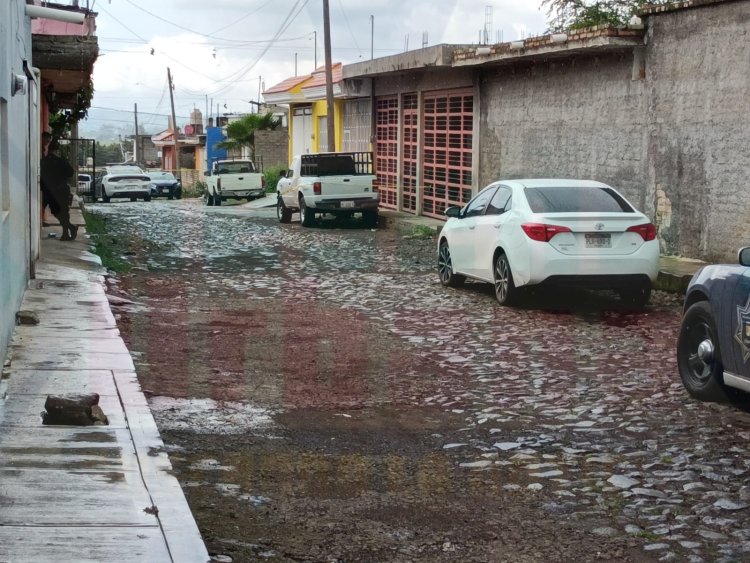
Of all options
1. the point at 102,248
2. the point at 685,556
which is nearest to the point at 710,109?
the point at 102,248

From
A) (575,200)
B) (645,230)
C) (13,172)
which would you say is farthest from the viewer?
(575,200)

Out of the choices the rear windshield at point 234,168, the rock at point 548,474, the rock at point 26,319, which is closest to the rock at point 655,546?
the rock at point 548,474

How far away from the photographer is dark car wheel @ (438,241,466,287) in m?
15.6

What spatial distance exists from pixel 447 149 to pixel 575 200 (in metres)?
15.0

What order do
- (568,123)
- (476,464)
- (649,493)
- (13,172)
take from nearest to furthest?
(649,493)
(476,464)
(13,172)
(568,123)

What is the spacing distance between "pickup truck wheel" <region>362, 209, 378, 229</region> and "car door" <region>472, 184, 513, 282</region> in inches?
531

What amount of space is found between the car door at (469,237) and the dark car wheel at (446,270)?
0.20 meters

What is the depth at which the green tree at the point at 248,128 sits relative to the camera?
174ft

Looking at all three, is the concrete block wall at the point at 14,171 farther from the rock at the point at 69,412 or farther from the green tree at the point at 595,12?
the green tree at the point at 595,12

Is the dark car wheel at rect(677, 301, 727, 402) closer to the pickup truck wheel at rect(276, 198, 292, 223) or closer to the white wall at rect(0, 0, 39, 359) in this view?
the white wall at rect(0, 0, 39, 359)

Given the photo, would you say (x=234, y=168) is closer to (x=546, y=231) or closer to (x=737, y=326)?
(x=546, y=231)

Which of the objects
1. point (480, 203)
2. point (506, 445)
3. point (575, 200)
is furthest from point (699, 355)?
point (480, 203)

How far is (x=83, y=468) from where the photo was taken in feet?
20.1

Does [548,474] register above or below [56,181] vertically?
below
